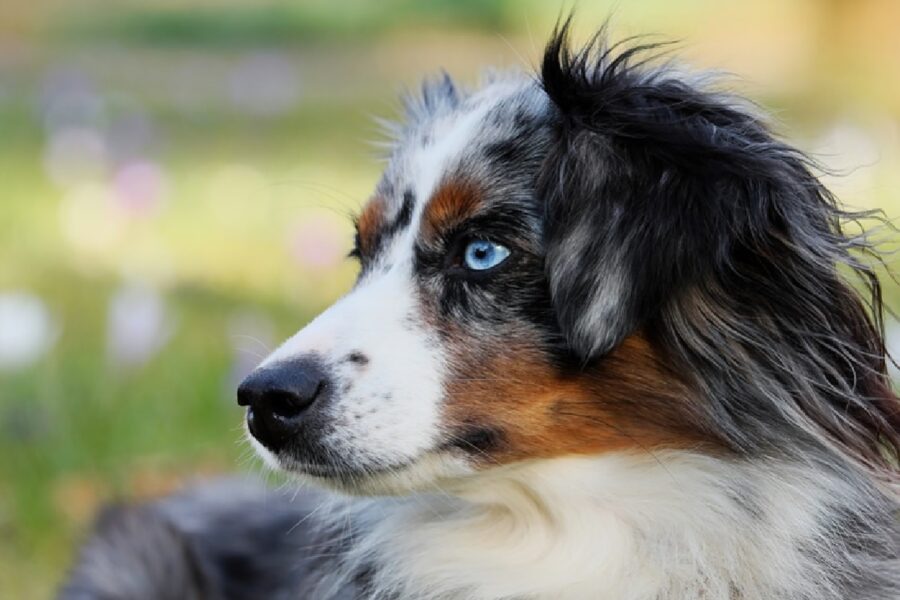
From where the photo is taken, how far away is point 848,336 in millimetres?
3053

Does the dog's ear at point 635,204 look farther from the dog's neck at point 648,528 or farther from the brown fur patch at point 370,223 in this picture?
the brown fur patch at point 370,223

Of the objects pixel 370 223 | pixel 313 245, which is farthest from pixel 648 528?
pixel 313 245

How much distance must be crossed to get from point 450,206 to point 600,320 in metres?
0.50

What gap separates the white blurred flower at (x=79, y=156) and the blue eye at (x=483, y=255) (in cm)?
462

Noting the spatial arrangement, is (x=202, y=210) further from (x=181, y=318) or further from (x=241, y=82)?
(x=241, y=82)

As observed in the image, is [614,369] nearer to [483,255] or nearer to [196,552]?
[483,255]

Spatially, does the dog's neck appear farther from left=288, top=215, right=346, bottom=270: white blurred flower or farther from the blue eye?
left=288, top=215, right=346, bottom=270: white blurred flower

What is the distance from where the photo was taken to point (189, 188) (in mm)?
10164

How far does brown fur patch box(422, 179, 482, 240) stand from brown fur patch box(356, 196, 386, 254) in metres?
0.26

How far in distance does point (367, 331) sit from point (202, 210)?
6.91 meters

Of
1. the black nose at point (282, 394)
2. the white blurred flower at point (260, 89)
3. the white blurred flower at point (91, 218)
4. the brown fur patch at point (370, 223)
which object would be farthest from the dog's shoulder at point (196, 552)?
the white blurred flower at point (260, 89)

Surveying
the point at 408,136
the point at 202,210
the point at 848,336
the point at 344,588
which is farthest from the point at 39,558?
the point at 202,210

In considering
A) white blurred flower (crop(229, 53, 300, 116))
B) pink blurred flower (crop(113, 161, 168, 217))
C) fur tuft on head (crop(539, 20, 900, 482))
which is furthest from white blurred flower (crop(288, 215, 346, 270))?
white blurred flower (crop(229, 53, 300, 116))

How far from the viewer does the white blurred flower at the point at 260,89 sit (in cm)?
1251
